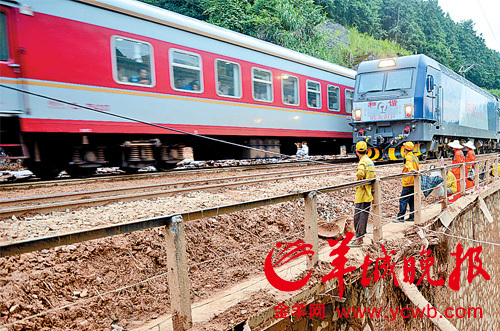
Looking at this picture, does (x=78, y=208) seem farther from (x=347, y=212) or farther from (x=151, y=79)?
(x=347, y=212)

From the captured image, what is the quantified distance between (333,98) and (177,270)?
1208cm

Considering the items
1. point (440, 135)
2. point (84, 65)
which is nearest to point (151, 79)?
point (84, 65)

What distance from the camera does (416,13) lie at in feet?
148

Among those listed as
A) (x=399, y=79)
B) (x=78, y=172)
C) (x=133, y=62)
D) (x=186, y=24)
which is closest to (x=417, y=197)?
(x=133, y=62)

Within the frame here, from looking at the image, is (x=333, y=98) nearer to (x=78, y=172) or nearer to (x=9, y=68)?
(x=78, y=172)

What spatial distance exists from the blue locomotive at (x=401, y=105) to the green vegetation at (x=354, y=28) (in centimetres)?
561

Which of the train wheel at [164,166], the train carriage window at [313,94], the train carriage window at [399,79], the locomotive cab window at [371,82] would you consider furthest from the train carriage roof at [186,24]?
the train wheel at [164,166]

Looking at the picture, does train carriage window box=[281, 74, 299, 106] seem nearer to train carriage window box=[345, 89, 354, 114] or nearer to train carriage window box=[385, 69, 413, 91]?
train carriage window box=[385, 69, 413, 91]

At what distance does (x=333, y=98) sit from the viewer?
13.4m

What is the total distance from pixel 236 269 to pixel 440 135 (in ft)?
39.2

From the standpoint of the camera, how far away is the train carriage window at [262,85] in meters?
10.0

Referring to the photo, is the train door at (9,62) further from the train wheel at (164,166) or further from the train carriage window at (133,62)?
the train wheel at (164,166)

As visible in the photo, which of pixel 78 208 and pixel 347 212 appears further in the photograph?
pixel 347 212

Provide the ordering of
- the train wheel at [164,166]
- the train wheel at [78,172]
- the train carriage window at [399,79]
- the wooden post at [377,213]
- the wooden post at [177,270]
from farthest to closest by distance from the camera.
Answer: the train carriage window at [399,79] → the train wheel at [164,166] → the train wheel at [78,172] → the wooden post at [377,213] → the wooden post at [177,270]
